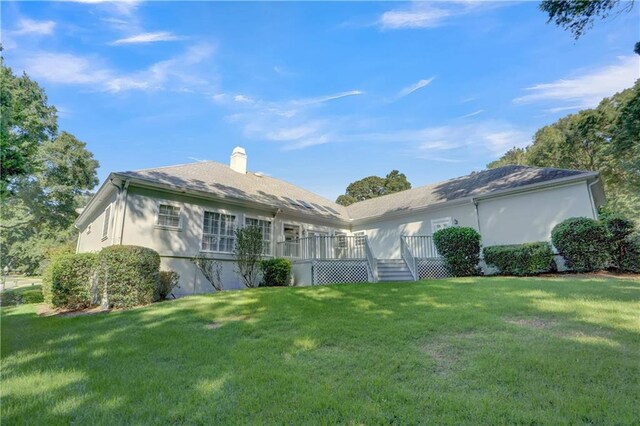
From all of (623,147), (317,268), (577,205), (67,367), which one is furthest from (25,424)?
(623,147)

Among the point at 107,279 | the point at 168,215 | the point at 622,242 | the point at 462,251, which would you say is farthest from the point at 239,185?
the point at 622,242

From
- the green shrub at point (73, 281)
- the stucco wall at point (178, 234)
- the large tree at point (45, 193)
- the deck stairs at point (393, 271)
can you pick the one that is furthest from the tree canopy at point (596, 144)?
the large tree at point (45, 193)

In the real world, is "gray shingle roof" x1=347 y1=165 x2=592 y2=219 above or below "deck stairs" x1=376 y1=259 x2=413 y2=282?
above

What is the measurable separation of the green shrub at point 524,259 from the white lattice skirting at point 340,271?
15.6 feet

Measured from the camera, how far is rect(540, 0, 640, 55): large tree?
7.92 meters

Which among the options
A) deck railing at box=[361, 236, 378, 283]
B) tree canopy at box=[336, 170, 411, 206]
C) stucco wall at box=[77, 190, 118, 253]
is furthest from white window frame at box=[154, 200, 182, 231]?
tree canopy at box=[336, 170, 411, 206]

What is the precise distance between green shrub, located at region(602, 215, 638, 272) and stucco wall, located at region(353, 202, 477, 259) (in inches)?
187

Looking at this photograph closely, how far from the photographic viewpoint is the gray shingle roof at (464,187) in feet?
41.1

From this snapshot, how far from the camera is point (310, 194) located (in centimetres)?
2052

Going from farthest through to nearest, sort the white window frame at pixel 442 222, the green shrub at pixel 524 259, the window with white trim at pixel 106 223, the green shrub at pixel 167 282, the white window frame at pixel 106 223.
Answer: the white window frame at pixel 442 222 → the window with white trim at pixel 106 223 → the white window frame at pixel 106 223 → the green shrub at pixel 524 259 → the green shrub at pixel 167 282

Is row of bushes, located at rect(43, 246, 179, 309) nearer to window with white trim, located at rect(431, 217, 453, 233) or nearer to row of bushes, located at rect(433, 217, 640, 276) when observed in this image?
row of bushes, located at rect(433, 217, 640, 276)

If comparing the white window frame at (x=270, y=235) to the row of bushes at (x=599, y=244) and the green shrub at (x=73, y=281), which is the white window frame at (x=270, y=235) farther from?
the row of bushes at (x=599, y=244)

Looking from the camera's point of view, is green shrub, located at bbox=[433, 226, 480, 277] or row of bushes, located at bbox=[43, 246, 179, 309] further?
green shrub, located at bbox=[433, 226, 480, 277]

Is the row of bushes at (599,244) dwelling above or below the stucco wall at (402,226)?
below
